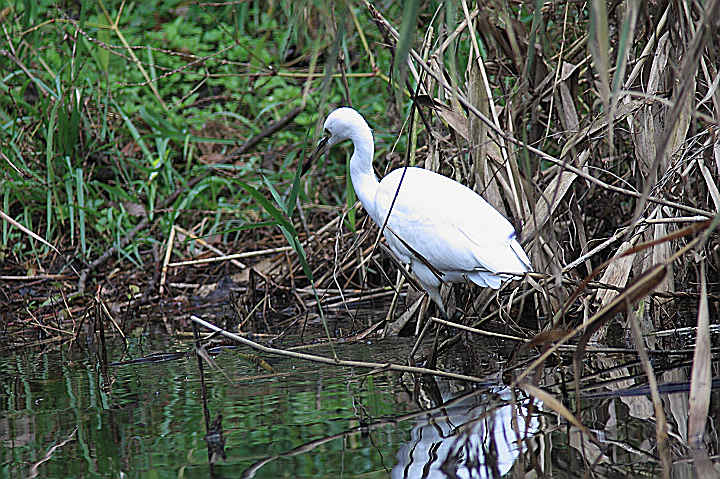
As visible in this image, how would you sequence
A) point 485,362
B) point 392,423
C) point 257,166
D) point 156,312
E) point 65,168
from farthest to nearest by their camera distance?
point 257,166, point 65,168, point 156,312, point 485,362, point 392,423

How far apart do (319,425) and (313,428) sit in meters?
0.03

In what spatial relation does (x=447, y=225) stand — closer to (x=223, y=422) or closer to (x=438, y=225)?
(x=438, y=225)

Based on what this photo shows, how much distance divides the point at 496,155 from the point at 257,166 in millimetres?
2806

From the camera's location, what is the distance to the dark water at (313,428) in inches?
84.8

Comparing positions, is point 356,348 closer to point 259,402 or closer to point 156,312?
point 259,402

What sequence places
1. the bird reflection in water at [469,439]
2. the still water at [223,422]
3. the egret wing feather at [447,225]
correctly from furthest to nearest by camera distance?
the egret wing feather at [447,225], the still water at [223,422], the bird reflection in water at [469,439]

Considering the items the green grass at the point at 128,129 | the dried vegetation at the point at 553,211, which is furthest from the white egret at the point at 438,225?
the green grass at the point at 128,129

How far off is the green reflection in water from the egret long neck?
0.72 m

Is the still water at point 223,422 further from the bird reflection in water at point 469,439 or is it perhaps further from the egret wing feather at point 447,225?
the egret wing feather at point 447,225

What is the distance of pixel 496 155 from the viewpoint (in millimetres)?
3857

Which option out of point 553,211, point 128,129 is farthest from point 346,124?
point 128,129

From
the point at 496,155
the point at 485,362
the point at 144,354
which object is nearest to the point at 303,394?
the point at 485,362

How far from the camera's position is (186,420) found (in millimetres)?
2695

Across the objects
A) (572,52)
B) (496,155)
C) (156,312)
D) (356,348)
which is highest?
(572,52)
